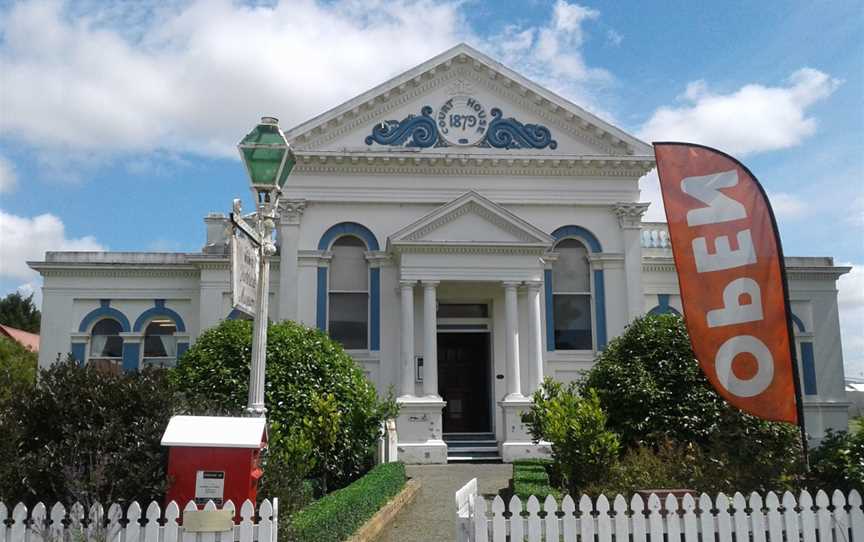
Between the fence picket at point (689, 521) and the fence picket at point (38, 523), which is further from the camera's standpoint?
the fence picket at point (689, 521)

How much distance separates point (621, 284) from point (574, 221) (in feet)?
7.40

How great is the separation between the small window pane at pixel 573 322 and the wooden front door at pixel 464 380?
215 centimetres

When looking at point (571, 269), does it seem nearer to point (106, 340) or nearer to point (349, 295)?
point (349, 295)

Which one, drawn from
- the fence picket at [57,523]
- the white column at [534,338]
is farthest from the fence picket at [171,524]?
the white column at [534,338]

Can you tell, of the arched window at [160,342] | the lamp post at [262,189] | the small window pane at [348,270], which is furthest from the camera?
the arched window at [160,342]

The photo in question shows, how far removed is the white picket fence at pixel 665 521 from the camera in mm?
7469

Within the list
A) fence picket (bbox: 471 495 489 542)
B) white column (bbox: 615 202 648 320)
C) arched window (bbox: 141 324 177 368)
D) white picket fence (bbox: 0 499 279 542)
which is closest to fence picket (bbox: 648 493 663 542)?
fence picket (bbox: 471 495 489 542)

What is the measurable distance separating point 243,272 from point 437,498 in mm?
7500

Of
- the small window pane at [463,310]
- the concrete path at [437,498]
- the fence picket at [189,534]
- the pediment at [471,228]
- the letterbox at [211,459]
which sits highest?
the pediment at [471,228]

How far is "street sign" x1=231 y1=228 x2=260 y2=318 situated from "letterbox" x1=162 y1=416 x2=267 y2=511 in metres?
1.17

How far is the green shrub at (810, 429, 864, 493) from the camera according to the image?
8617 mm

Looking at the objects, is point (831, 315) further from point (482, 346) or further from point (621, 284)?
point (482, 346)

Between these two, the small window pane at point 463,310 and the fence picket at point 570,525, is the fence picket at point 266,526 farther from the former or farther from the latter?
the small window pane at point 463,310

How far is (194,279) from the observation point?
906 inches
